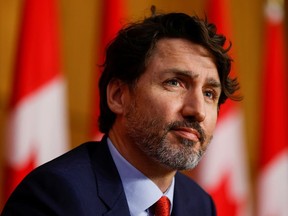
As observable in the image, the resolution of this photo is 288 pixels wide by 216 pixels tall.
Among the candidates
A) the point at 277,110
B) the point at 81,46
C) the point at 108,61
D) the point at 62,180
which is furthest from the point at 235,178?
the point at 62,180

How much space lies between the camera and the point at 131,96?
1688 millimetres

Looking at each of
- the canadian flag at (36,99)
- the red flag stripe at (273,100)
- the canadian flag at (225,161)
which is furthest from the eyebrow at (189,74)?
the red flag stripe at (273,100)

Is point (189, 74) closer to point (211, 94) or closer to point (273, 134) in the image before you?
point (211, 94)

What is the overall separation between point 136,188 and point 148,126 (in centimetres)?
18

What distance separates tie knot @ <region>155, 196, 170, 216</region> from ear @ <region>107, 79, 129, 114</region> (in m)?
0.30

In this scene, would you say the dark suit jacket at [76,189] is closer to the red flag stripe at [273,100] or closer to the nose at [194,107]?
the nose at [194,107]

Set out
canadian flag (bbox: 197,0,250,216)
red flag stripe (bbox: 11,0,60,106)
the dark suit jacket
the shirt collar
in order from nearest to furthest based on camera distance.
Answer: the dark suit jacket → the shirt collar → red flag stripe (bbox: 11,0,60,106) → canadian flag (bbox: 197,0,250,216)

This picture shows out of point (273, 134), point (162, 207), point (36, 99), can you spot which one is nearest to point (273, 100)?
point (273, 134)

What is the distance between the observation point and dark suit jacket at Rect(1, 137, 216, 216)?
1389 millimetres

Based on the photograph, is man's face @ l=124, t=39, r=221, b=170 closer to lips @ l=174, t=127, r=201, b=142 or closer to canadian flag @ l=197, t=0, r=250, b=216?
lips @ l=174, t=127, r=201, b=142

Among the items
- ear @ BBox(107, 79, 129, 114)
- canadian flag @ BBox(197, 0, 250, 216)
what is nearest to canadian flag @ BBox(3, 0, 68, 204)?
canadian flag @ BBox(197, 0, 250, 216)

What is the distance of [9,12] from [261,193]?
1745 mm

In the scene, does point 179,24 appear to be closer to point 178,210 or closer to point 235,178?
point 178,210

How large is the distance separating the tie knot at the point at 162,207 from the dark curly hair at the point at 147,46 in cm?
32
